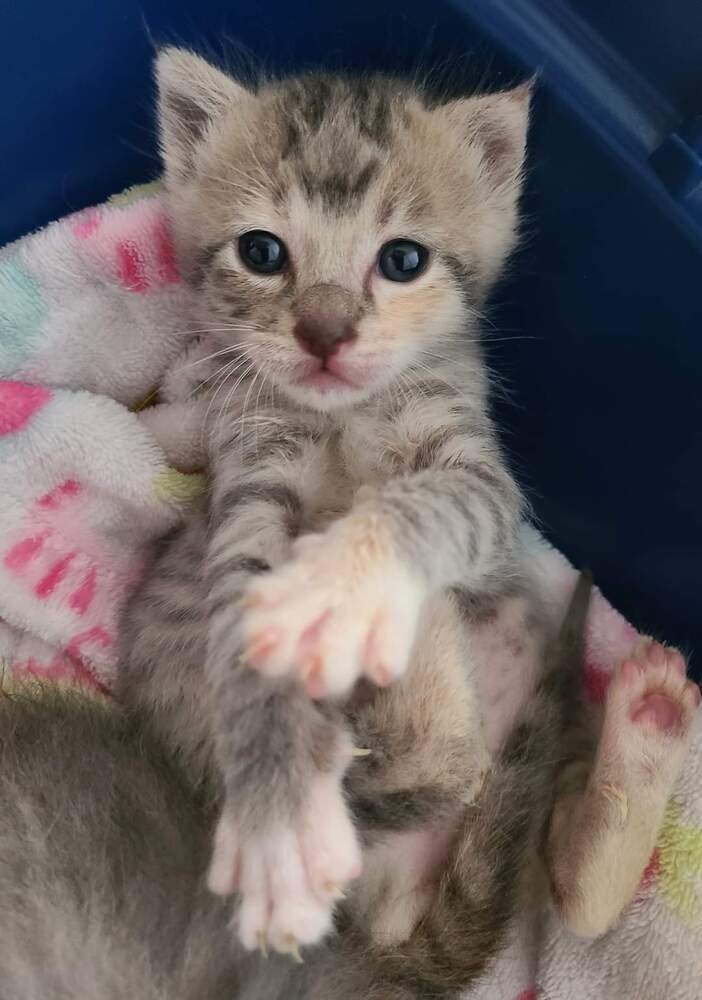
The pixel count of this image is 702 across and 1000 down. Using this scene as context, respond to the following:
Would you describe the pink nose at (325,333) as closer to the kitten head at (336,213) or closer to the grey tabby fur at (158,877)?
the kitten head at (336,213)

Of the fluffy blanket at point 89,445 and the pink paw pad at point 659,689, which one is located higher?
the pink paw pad at point 659,689

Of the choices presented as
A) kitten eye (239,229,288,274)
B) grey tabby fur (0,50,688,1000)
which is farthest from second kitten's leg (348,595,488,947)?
kitten eye (239,229,288,274)

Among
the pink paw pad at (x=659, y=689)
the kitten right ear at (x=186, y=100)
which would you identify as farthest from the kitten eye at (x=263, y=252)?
the pink paw pad at (x=659, y=689)

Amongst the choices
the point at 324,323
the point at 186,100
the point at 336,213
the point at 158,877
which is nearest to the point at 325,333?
the point at 324,323

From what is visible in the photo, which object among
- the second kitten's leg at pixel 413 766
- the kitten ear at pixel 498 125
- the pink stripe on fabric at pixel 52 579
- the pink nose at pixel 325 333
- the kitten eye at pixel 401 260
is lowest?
the pink stripe on fabric at pixel 52 579

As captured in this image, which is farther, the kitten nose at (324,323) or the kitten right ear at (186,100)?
the kitten right ear at (186,100)

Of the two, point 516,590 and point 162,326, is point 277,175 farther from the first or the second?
point 516,590

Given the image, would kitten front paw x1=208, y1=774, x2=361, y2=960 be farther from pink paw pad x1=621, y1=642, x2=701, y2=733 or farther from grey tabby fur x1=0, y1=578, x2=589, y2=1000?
pink paw pad x1=621, y1=642, x2=701, y2=733
